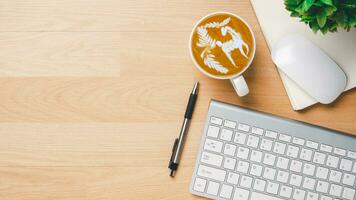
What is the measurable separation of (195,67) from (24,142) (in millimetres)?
308

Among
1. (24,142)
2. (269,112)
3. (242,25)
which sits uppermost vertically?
(242,25)

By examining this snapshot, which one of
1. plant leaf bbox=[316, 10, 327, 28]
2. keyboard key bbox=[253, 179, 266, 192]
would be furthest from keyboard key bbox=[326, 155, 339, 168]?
plant leaf bbox=[316, 10, 327, 28]

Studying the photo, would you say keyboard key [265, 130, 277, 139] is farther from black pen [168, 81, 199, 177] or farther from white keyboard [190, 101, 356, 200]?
black pen [168, 81, 199, 177]

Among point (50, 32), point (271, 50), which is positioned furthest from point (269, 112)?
point (50, 32)

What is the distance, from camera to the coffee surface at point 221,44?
2.23 feet

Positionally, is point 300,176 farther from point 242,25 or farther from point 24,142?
point 24,142

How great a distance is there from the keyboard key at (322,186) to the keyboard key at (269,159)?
0.25 feet

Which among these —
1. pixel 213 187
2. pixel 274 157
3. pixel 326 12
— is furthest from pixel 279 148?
pixel 326 12

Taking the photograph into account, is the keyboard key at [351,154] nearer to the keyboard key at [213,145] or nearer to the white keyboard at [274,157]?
the white keyboard at [274,157]

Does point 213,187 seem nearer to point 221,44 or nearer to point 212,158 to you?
point 212,158

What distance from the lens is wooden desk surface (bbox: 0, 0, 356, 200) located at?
732mm

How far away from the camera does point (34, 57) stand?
74cm

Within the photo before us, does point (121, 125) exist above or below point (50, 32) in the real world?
below

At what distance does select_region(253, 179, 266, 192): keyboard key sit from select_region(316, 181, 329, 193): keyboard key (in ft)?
0.27
